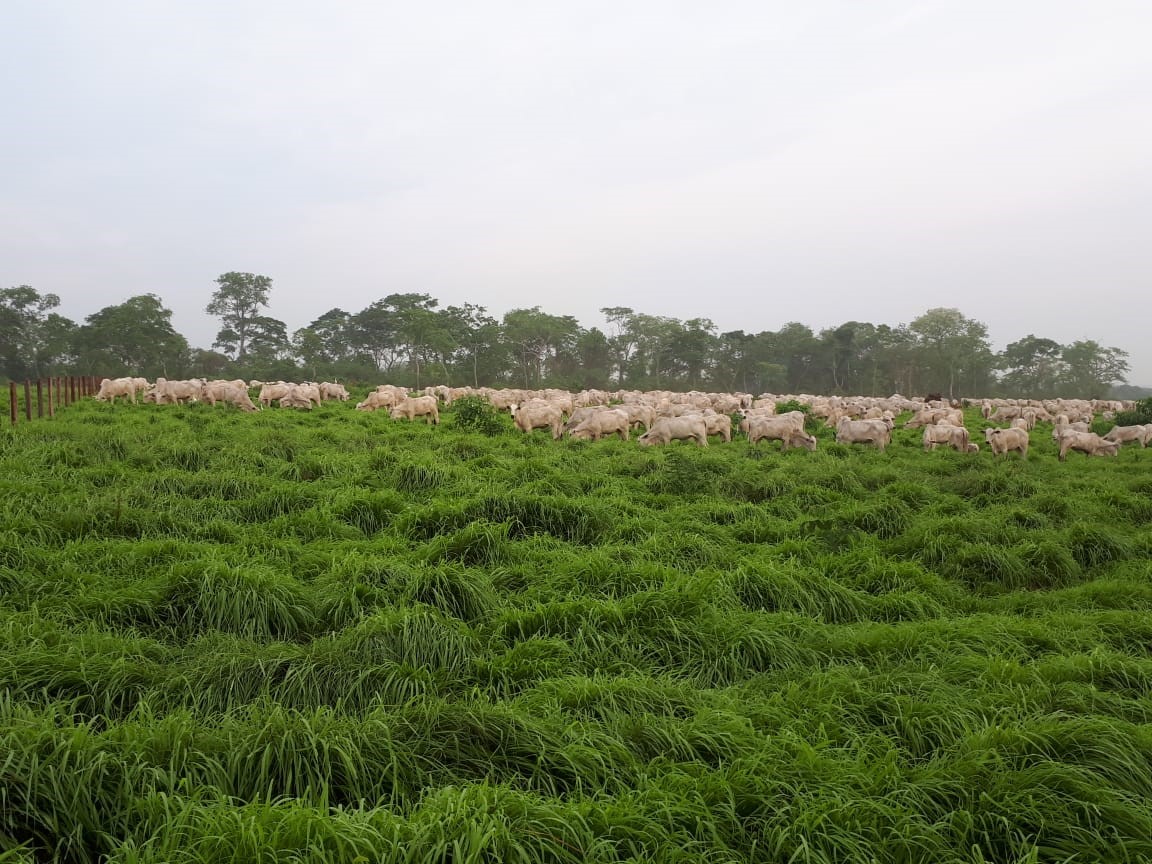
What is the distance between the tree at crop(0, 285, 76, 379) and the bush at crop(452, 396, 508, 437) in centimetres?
4475

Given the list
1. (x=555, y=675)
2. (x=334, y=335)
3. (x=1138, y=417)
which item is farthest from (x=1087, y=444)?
(x=334, y=335)

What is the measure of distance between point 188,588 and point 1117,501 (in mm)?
11002


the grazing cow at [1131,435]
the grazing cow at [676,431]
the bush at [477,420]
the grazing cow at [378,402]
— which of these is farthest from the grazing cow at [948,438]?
the grazing cow at [378,402]

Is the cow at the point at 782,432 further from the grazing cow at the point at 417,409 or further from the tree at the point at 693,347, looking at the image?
the tree at the point at 693,347

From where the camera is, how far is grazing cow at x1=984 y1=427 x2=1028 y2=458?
13977 millimetres

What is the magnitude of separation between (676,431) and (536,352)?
47977 millimetres

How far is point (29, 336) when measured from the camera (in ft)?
160

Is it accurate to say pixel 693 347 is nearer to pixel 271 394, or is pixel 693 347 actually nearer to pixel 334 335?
pixel 334 335

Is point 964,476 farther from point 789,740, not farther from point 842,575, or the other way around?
point 789,740

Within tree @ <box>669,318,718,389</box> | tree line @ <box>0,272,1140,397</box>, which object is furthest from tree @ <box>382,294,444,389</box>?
tree @ <box>669,318,718,389</box>

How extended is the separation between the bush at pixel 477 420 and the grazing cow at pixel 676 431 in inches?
133

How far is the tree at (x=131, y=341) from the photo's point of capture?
44.4 meters

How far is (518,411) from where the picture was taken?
53.3 ft

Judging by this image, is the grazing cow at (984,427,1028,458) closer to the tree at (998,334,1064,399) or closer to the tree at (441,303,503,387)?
the tree at (441,303,503,387)
